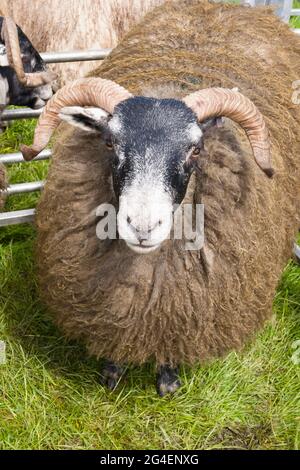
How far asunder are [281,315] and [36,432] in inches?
60.6

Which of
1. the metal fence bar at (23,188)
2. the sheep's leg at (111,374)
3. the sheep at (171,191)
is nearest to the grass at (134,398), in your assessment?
the sheep's leg at (111,374)

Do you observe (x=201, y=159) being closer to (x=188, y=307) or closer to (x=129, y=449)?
(x=188, y=307)

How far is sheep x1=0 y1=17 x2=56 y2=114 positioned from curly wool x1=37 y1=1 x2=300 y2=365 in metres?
0.48

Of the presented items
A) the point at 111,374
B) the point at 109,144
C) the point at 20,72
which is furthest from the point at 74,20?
the point at 111,374

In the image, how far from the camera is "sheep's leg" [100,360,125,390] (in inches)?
120

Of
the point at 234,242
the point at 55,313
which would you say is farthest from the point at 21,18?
the point at 234,242

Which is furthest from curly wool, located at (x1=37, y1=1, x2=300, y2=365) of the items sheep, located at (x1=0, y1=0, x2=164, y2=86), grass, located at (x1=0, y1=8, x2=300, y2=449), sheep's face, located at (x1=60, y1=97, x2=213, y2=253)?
sheep, located at (x1=0, y1=0, x2=164, y2=86)

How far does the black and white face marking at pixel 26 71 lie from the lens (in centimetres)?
324

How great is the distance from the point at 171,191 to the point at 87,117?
47cm

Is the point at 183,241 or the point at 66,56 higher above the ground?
the point at 66,56

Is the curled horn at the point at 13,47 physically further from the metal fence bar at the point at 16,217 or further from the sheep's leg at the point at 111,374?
the sheep's leg at the point at 111,374

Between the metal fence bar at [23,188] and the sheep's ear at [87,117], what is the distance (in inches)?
53.9

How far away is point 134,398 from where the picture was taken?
302cm

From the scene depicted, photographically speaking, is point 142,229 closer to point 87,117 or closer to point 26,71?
point 87,117
